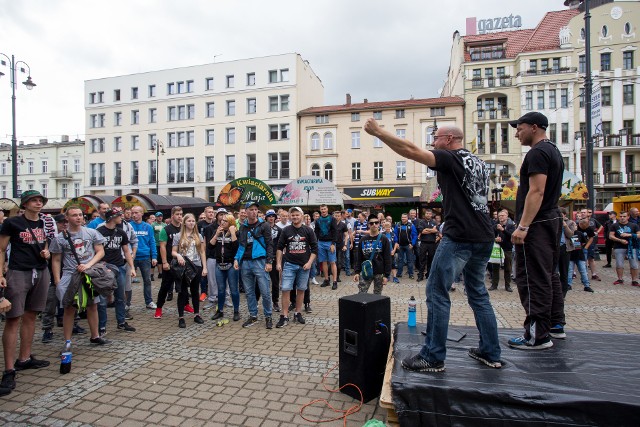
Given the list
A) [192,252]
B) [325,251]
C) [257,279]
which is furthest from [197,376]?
[325,251]

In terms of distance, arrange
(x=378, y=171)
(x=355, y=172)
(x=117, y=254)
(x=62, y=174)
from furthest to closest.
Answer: (x=62, y=174)
(x=355, y=172)
(x=378, y=171)
(x=117, y=254)

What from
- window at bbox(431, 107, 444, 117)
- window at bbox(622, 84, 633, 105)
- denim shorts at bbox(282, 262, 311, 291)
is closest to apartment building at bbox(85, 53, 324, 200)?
window at bbox(431, 107, 444, 117)

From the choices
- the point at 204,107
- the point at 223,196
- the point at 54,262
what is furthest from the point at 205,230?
the point at 204,107

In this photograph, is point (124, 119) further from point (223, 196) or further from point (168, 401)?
point (168, 401)

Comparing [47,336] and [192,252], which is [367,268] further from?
[47,336]

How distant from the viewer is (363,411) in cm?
344

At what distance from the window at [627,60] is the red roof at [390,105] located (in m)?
15.2

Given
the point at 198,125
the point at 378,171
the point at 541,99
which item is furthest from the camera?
the point at 198,125

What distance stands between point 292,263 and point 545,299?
3.84 metres

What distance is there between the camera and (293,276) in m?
6.36

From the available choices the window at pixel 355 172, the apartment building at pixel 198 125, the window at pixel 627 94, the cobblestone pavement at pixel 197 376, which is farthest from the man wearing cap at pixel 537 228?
the window at pixel 627 94

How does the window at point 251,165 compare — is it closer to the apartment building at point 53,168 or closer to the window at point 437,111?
the window at point 437,111

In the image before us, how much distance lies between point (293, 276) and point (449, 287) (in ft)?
12.1

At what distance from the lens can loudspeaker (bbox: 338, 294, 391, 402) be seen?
11.7 ft
